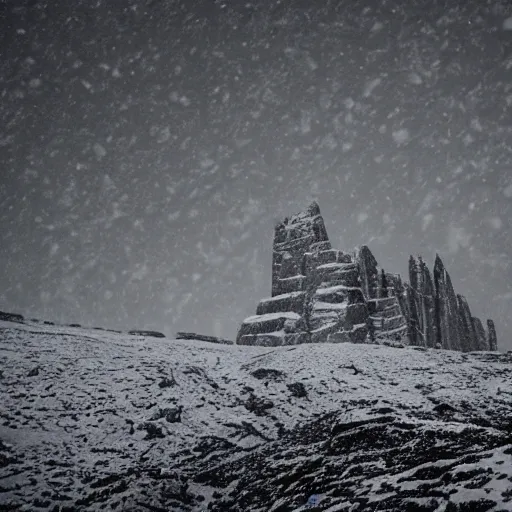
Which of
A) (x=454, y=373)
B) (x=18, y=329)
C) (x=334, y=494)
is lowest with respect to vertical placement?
(x=334, y=494)

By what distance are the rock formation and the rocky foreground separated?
22.3 ft

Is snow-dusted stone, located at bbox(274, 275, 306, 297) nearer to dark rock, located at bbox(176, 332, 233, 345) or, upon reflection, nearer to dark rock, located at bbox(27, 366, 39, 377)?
dark rock, located at bbox(176, 332, 233, 345)

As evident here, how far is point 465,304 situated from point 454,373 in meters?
29.6

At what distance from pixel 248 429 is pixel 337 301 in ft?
53.2

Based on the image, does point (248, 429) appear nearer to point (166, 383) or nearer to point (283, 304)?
point (166, 383)

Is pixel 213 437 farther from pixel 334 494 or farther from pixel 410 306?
pixel 410 306

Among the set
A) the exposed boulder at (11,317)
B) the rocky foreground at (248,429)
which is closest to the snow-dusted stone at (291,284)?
the rocky foreground at (248,429)

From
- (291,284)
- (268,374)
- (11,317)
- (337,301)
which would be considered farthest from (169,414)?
(291,284)

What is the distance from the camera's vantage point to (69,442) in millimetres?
11031

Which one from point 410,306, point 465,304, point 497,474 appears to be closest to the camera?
point 497,474

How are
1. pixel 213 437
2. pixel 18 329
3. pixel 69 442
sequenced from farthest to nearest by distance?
pixel 18 329 → pixel 213 437 → pixel 69 442

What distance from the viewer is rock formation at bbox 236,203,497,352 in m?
26.8

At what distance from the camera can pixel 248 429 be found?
40.5 feet

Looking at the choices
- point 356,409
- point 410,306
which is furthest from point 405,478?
point 410,306
